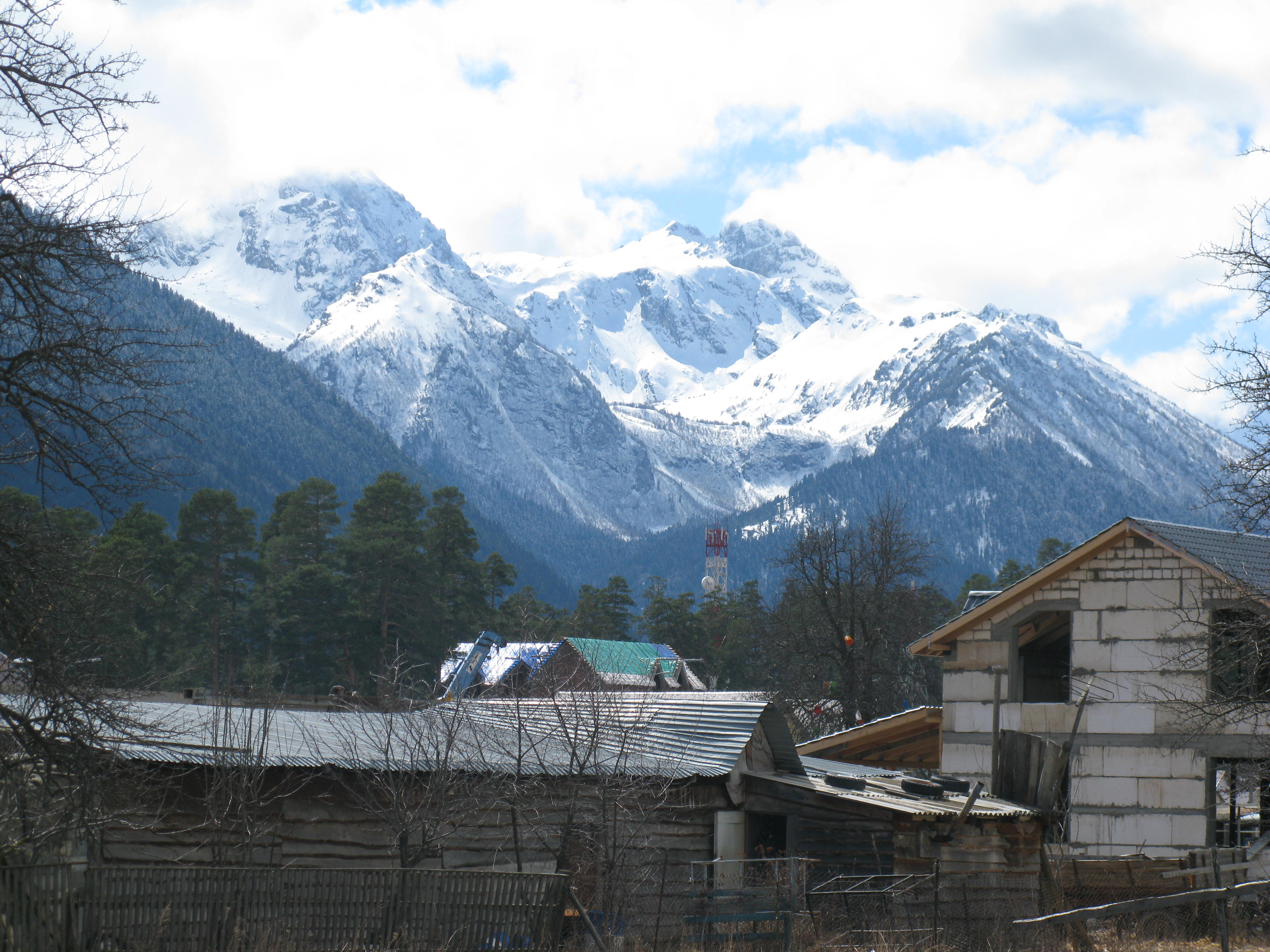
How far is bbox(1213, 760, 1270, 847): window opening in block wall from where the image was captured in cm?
2131

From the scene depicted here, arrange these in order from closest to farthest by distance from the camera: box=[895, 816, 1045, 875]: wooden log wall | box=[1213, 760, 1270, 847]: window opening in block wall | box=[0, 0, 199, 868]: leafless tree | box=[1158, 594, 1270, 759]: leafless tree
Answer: box=[0, 0, 199, 868]: leafless tree < box=[1158, 594, 1270, 759]: leafless tree < box=[895, 816, 1045, 875]: wooden log wall < box=[1213, 760, 1270, 847]: window opening in block wall

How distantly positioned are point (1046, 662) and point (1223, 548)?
498 cm

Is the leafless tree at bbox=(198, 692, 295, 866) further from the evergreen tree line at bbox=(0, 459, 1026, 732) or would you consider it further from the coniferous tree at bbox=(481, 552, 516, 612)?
the coniferous tree at bbox=(481, 552, 516, 612)

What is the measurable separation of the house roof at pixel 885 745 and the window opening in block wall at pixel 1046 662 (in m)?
2.24

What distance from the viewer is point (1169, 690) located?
2494 centimetres

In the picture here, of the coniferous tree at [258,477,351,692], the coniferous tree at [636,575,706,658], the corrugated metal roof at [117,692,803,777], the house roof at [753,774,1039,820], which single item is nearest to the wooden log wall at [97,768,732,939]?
the corrugated metal roof at [117,692,803,777]

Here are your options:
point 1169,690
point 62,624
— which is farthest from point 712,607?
point 62,624

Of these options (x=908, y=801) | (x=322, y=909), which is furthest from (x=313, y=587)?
(x=322, y=909)

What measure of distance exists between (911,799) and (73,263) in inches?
597

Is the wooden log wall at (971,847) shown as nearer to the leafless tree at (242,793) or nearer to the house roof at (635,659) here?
the leafless tree at (242,793)

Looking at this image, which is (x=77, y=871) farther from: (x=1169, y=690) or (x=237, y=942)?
(x=1169, y=690)

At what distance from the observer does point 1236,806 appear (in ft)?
84.5

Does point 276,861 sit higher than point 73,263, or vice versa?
point 73,263

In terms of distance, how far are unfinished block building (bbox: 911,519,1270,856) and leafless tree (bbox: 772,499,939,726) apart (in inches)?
747
